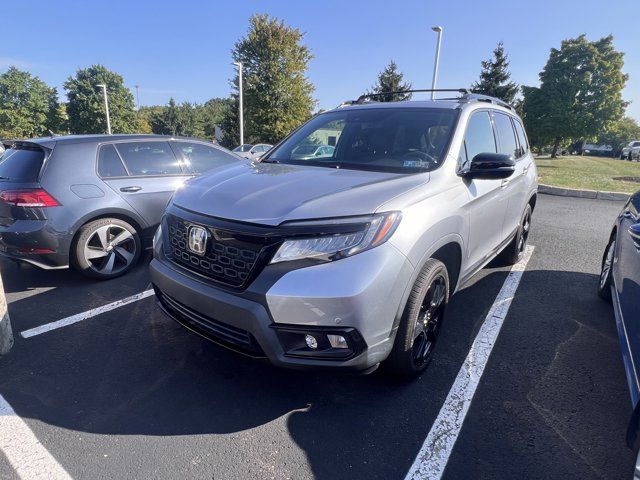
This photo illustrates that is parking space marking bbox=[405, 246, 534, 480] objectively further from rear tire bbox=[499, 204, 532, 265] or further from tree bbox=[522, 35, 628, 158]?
tree bbox=[522, 35, 628, 158]

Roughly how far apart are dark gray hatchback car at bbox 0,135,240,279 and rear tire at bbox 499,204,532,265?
412 centimetres

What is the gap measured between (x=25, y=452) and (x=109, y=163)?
3.21 m

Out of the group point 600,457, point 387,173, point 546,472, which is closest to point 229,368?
point 387,173

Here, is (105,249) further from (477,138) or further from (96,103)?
(96,103)

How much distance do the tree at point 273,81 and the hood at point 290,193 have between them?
2968 centimetres

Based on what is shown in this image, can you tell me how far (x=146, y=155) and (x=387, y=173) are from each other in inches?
133

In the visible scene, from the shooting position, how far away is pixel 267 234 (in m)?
2.04

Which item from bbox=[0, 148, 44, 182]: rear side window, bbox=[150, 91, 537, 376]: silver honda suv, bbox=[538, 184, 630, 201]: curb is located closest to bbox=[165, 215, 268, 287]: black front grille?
bbox=[150, 91, 537, 376]: silver honda suv

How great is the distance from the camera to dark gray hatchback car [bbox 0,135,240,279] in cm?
387

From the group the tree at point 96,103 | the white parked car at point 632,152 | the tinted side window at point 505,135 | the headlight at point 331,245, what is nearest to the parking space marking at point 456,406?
the headlight at point 331,245

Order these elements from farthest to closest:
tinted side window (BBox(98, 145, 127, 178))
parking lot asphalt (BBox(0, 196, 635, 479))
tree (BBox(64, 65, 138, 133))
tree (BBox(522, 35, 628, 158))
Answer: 1. tree (BBox(64, 65, 138, 133))
2. tree (BBox(522, 35, 628, 158))
3. tinted side window (BBox(98, 145, 127, 178))
4. parking lot asphalt (BBox(0, 196, 635, 479))

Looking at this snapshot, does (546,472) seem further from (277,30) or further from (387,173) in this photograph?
(277,30)

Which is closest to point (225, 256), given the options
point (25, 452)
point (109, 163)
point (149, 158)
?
point (25, 452)

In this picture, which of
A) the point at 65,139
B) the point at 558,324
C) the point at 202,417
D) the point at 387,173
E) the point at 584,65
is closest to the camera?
the point at 202,417
